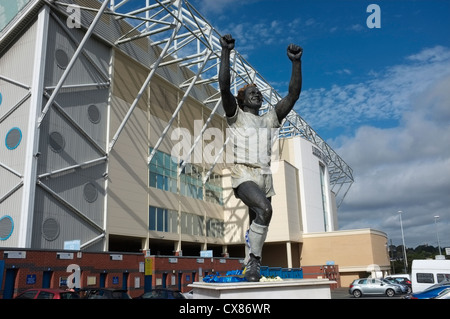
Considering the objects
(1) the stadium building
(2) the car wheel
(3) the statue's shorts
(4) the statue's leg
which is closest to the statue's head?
(3) the statue's shorts

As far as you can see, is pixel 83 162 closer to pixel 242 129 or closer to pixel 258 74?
pixel 242 129

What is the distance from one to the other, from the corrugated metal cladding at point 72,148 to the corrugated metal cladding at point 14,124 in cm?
80

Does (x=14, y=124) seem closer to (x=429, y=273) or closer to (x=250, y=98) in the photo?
(x=250, y=98)

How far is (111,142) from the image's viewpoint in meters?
23.4

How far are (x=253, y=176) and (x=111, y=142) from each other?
64.2 ft

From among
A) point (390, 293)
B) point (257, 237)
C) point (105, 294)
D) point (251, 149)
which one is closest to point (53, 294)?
point (105, 294)

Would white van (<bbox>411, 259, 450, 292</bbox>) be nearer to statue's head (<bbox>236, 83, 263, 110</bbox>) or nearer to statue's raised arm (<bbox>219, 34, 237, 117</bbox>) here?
statue's head (<bbox>236, 83, 263, 110</bbox>)

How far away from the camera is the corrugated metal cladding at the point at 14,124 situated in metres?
18.0

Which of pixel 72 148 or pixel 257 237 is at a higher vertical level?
pixel 72 148

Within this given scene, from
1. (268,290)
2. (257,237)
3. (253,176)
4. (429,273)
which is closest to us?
(268,290)

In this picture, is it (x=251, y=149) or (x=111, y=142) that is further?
(x=111, y=142)

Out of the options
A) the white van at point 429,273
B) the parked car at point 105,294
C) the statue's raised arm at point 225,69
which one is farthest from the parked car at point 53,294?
the white van at point 429,273

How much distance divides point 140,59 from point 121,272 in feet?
47.8
